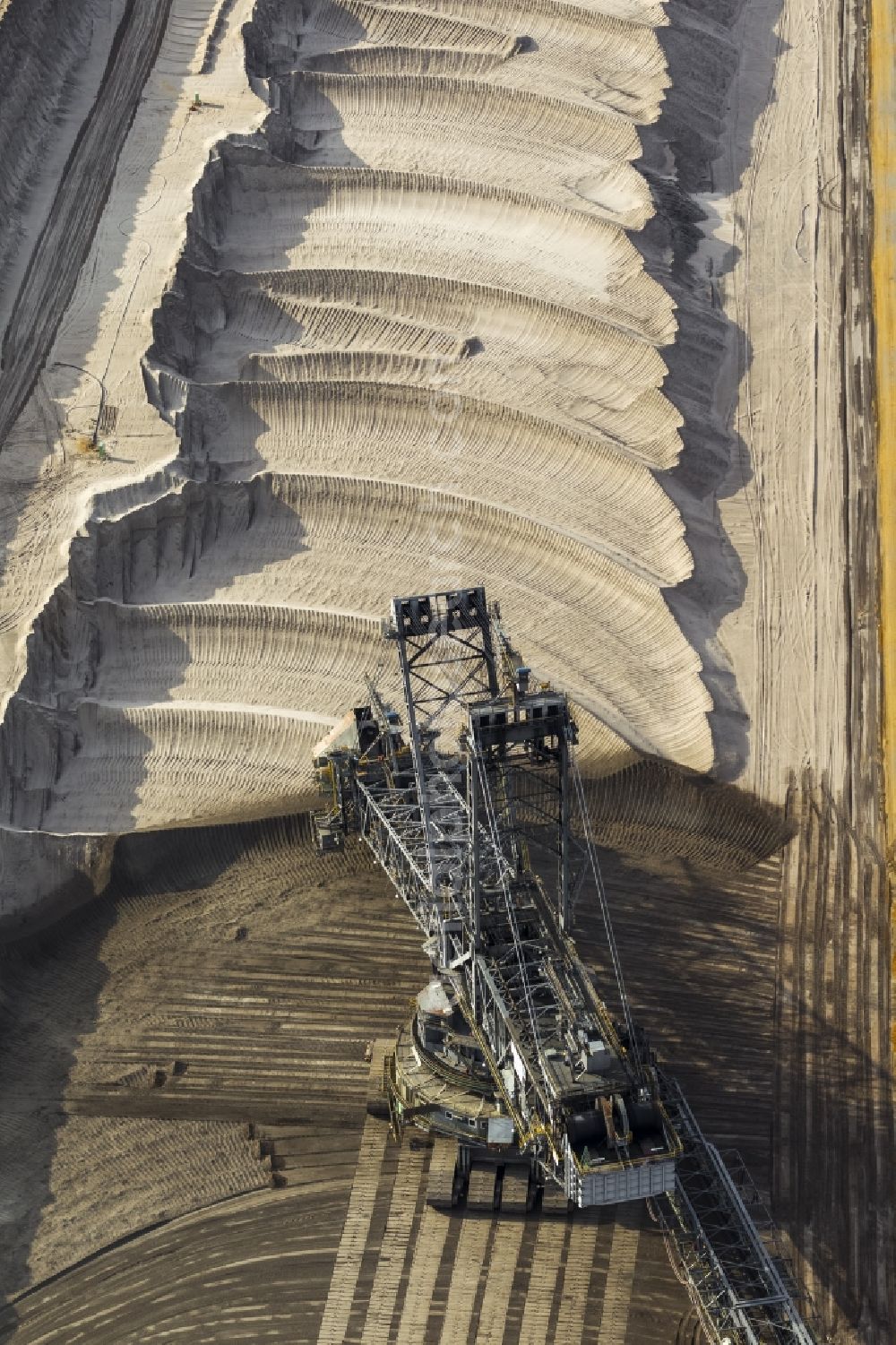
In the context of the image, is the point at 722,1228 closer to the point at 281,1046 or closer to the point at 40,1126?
the point at 281,1046

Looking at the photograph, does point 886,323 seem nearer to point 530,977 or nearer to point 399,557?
point 399,557

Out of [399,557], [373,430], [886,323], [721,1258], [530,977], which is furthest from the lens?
[886,323]

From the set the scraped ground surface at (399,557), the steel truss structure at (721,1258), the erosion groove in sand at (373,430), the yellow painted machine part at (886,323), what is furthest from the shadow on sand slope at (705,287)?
the steel truss structure at (721,1258)

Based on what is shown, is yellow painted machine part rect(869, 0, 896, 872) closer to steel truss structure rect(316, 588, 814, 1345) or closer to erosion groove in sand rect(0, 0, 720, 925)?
erosion groove in sand rect(0, 0, 720, 925)

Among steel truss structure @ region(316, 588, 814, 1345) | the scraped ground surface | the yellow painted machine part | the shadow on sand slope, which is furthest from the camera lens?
the shadow on sand slope

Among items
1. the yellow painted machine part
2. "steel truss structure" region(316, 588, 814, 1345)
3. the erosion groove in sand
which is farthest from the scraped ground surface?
"steel truss structure" region(316, 588, 814, 1345)

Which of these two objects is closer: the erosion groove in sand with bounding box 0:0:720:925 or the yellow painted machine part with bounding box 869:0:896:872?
the erosion groove in sand with bounding box 0:0:720:925

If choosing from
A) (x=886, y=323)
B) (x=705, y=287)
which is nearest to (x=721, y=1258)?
(x=886, y=323)

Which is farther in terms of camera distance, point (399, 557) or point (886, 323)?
point (886, 323)
